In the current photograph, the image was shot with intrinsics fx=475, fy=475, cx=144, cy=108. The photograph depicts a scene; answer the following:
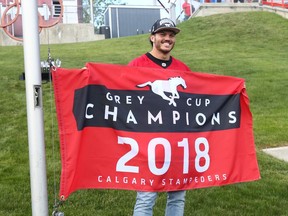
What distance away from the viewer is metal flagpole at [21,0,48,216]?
10.2ft

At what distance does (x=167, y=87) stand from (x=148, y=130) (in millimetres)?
389

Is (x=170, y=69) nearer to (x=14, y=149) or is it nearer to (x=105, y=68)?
(x=105, y=68)

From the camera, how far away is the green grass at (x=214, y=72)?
4.86 meters

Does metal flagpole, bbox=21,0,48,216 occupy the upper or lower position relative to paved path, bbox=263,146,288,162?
upper

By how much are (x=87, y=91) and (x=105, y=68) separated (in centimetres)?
25

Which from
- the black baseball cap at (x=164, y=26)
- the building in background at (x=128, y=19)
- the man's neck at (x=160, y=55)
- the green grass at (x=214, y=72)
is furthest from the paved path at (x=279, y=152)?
the building in background at (x=128, y=19)

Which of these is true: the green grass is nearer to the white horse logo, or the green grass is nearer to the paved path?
the paved path

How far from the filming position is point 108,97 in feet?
11.6

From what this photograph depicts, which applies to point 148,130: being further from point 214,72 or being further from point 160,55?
point 214,72

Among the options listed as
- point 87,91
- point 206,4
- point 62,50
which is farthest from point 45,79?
point 206,4

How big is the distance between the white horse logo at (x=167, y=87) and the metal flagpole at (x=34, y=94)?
2.90 feet

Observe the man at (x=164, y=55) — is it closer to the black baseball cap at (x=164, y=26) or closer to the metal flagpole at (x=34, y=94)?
the black baseball cap at (x=164, y=26)

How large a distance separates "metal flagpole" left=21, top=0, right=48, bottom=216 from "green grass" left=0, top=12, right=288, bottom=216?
4.08 feet

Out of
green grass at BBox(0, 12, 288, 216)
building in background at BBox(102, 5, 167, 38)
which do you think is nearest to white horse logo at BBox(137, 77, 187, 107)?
green grass at BBox(0, 12, 288, 216)
